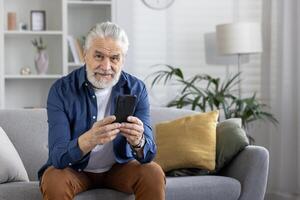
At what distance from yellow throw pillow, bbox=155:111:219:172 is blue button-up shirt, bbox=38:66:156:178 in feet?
2.05

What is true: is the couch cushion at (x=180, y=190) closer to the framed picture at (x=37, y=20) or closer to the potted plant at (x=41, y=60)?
the potted plant at (x=41, y=60)

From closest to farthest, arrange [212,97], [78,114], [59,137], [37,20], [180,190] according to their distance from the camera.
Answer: [59,137] → [78,114] → [180,190] → [212,97] → [37,20]

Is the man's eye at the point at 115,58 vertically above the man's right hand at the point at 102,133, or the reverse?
the man's eye at the point at 115,58

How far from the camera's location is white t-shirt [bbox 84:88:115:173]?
2.76m

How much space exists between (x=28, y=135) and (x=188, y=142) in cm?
86

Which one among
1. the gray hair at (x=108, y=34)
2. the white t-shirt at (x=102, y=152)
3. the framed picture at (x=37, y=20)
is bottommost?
the white t-shirt at (x=102, y=152)

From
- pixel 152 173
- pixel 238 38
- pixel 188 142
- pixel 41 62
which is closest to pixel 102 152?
pixel 152 173

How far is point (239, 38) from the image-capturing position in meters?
4.75

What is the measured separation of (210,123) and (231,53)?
1377 mm

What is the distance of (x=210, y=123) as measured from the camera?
3.50 m

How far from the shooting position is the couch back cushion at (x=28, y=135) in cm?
341

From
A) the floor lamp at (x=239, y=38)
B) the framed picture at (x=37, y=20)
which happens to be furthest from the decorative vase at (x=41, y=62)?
the floor lamp at (x=239, y=38)

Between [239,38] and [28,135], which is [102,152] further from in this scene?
[239,38]

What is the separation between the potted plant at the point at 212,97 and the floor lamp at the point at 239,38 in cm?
23
